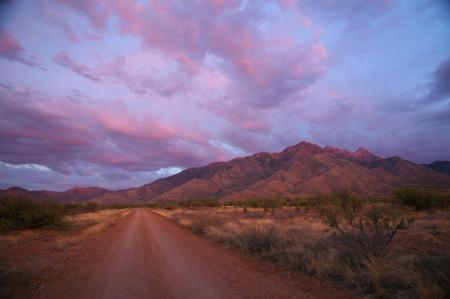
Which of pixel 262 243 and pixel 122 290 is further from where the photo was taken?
pixel 262 243

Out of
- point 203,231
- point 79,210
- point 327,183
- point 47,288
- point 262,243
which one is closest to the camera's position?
point 47,288

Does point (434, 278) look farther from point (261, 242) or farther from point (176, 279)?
point (261, 242)

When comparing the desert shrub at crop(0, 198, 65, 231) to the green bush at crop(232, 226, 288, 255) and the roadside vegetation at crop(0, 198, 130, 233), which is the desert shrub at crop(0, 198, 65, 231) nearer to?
the roadside vegetation at crop(0, 198, 130, 233)

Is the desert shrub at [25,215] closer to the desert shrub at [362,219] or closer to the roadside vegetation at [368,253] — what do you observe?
the roadside vegetation at [368,253]

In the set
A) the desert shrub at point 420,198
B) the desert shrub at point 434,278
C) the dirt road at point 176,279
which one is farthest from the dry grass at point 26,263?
the desert shrub at point 420,198

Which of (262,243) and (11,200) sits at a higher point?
(11,200)

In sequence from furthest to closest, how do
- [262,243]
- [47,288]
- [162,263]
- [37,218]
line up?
[37,218]
[262,243]
[162,263]
[47,288]

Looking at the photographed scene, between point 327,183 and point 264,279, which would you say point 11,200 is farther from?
point 327,183

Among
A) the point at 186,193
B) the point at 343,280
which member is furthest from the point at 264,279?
the point at 186,193

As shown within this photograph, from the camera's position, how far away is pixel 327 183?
13588cm

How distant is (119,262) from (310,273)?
24.5 feet

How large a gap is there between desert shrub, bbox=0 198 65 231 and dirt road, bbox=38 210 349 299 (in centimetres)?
1663

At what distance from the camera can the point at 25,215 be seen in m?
28.0

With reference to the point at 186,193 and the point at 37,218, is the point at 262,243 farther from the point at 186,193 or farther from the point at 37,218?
the point at 186,193
